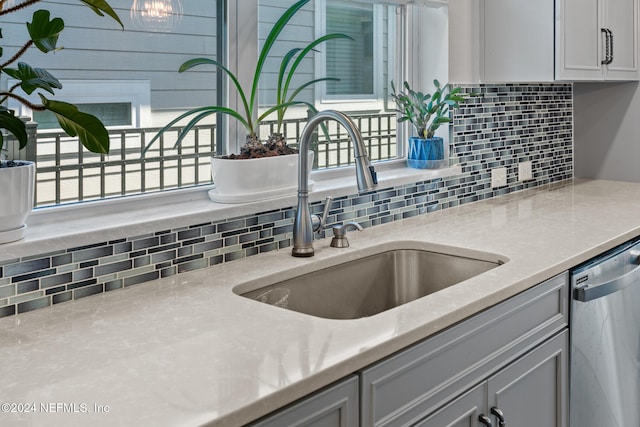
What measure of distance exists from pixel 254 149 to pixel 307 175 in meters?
0.20

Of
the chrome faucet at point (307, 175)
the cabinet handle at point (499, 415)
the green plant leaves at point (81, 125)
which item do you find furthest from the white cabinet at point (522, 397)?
the green plant leaves at point (81, 125)

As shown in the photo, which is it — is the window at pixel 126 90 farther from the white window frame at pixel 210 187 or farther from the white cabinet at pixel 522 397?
the white cabinet at pixel 522 397

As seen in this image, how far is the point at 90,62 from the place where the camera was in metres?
1.73

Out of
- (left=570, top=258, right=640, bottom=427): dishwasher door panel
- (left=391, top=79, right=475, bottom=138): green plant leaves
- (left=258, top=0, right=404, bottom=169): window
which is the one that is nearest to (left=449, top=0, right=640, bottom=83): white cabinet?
(left=391, top=79, right=475, bottom=138): green plant leaves

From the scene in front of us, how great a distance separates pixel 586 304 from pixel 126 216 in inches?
52.0

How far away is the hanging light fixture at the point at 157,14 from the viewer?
6.00 ft

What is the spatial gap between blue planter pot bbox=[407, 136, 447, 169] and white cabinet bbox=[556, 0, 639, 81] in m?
0.55

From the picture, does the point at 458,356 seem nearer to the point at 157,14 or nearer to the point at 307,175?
the point at 307,175

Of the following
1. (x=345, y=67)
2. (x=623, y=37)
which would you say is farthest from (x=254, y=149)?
(x=623, y=37)

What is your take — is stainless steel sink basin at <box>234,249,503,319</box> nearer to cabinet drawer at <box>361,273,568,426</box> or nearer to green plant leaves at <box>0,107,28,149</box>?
cabinet drawer at <box>361,273,568,426</box>

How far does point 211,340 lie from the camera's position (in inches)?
50.3

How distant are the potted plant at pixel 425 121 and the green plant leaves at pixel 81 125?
1.45 meters

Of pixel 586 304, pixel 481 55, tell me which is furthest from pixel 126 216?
pixel 481 55

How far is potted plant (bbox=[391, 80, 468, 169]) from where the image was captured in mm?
2600
